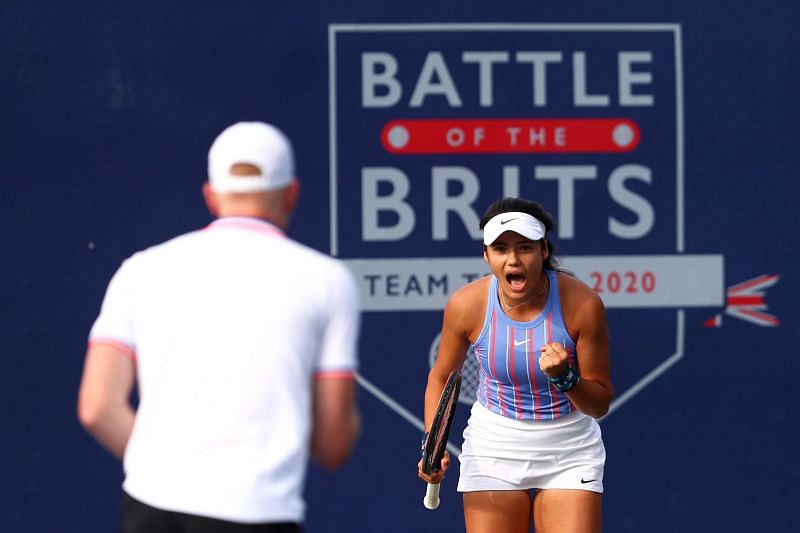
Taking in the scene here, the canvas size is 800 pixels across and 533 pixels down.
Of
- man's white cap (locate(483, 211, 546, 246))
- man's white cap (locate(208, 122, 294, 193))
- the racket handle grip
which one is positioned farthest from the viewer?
the racket handle grip

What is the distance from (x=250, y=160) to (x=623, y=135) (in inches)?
115

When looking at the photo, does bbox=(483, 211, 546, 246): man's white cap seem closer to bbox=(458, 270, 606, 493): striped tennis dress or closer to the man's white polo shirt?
bbox=(458, 270, 606, 493): striped tennis dress

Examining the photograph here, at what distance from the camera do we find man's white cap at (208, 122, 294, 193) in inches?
88.3

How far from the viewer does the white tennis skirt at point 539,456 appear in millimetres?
3541

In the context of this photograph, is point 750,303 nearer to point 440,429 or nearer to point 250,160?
point 440,429

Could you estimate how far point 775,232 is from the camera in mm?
4980

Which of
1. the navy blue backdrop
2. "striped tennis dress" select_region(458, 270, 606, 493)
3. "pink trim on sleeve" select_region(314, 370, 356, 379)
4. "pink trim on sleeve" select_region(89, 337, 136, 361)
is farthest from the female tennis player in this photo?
"pink trim on sleeve" select_region(89, 337, 136, 361)

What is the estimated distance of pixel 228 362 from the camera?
2115mm

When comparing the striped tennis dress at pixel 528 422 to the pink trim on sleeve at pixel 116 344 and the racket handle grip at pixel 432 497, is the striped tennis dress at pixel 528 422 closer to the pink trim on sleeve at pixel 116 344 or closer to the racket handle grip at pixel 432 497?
the racket handle grip at pixel 432 497

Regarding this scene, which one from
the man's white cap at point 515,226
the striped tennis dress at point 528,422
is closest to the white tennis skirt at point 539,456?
the striped tennis dress at point 528,422

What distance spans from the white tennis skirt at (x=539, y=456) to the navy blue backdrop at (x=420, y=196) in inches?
50.2

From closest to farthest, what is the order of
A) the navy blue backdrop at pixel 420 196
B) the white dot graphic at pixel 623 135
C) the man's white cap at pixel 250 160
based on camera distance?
the man's white cap at pixel 250 160, the navy blue backdrop at pixel 420 196, the white dot graphic at pixel 623 135

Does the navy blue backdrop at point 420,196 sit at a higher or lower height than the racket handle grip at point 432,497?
higher

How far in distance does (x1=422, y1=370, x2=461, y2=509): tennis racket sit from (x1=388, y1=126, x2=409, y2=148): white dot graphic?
149 cm
